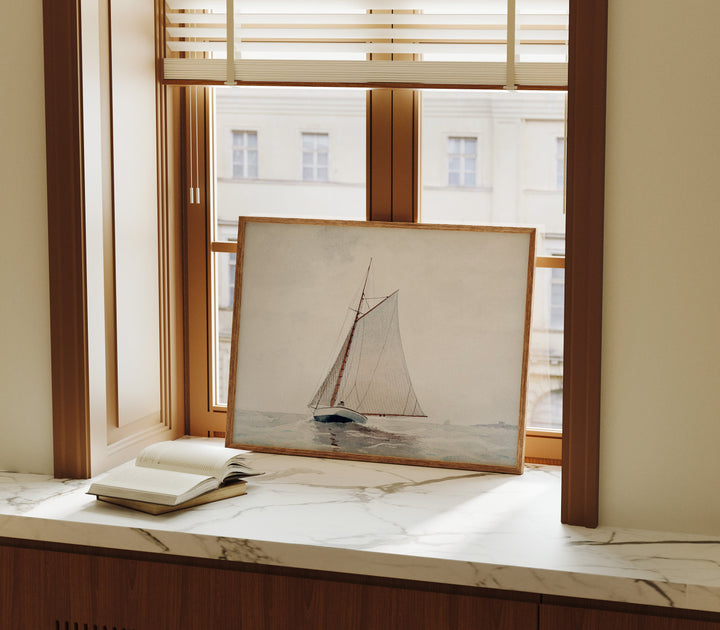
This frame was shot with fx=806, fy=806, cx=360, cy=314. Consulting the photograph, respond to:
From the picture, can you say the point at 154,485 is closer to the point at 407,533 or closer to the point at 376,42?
the point at 407,533

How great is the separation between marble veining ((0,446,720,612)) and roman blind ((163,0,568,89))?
0.91 meters

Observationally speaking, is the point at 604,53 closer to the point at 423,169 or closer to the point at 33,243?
the point at 423,169

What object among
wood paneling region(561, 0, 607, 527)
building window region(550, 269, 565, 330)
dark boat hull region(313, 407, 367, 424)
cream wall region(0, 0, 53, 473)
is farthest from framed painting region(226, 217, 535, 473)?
cream wall region(0, 0, 53, 473)

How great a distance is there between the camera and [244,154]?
6.77 feet

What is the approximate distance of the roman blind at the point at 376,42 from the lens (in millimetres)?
1790

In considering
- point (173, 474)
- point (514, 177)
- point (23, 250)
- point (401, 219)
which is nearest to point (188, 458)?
point (173, 474)

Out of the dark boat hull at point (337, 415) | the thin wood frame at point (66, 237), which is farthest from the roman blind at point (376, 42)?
the dark boat hull at point (337, 415)

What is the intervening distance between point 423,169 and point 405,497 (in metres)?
0.79

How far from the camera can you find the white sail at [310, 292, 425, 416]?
6.19ft

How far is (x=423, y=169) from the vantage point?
1961 millimetres

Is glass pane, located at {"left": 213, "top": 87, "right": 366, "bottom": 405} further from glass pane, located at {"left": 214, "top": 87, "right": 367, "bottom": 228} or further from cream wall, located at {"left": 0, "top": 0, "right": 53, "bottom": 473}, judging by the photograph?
cream wall, located at {"left": 0, "top": 0, "right": 53, "bottom": 473}

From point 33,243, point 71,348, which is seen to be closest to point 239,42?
point 33,243

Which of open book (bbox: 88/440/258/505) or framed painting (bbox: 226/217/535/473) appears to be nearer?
open book (bbox: 88/440/258/505)

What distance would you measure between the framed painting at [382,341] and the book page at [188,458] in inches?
8.9
